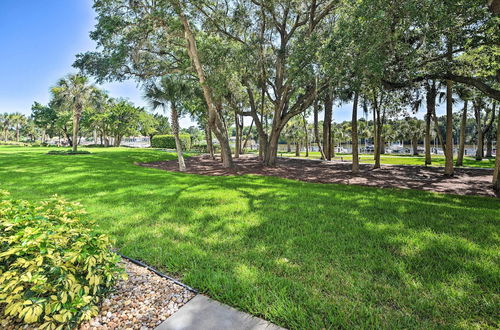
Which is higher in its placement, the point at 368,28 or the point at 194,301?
the point at 368,28

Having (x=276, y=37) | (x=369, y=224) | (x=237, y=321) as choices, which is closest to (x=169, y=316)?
(x=237, y=321)

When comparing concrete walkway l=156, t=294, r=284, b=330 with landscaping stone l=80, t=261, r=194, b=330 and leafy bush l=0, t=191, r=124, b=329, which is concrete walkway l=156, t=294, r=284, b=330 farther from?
leafy bush l=0, t=191, r=124, b=329

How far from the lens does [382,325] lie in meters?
1.90

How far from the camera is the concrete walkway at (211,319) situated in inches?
75.2

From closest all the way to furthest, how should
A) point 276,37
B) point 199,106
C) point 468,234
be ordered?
point 468,234, point 276,37, point 199,106

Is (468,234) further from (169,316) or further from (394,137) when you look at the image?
(394,137)

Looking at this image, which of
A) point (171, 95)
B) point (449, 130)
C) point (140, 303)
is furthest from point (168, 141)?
point (140, 303)

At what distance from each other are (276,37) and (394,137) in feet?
145

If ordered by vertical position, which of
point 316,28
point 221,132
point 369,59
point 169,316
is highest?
point 316,28

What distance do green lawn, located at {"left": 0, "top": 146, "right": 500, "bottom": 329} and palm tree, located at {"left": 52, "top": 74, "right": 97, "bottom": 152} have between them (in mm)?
20999

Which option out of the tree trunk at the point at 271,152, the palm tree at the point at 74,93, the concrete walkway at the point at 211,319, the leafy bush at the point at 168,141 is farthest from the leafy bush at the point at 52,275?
the leafy bush at the point at 168,141

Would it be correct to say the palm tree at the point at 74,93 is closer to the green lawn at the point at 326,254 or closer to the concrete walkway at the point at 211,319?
the green lawn at the point at 326,254

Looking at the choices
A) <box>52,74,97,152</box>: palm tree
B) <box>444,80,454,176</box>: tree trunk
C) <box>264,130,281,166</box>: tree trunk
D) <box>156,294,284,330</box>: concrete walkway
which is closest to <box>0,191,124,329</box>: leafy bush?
<box>156,294,284,330</box>: concrete walkway

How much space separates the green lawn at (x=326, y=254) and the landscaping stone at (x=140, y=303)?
0.21 metres
